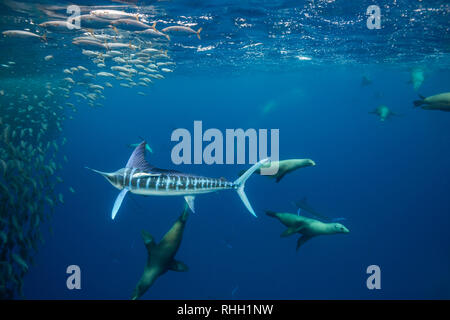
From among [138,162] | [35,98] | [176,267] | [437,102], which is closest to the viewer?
[176,267]

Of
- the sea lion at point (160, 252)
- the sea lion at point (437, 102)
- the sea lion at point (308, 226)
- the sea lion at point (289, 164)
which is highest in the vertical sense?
the sea lion at point (437, 102)

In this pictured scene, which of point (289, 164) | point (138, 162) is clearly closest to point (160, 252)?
point (138, 162)

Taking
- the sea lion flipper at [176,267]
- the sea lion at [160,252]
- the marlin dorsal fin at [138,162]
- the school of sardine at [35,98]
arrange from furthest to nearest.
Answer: the school of sardine at [35,98] < the marlin dorsal fin at [138,162] < the sea lion flipper at [176,267] < the sea lion at [160,252]

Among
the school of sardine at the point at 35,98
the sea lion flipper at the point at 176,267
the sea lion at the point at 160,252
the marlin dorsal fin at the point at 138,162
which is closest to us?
the sea lion at the point at 160,252

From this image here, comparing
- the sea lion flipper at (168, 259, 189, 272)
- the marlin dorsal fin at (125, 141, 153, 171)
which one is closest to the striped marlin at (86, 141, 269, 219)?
the marlin dorsal fin at (125, 141, 153, 171)

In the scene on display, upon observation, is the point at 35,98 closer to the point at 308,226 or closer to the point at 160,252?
the point at 160,252

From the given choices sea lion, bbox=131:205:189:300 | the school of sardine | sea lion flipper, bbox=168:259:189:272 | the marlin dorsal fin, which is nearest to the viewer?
sea lion, bbox=131:205:189:300

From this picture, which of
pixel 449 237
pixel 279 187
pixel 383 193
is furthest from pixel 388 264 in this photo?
pixel 383 193

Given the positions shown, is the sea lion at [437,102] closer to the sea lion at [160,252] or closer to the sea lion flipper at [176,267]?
the sea lion at [160,252]

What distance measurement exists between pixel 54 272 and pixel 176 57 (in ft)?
68.2

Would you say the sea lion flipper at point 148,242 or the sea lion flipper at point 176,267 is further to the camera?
the sea lion flipper at point 176,267

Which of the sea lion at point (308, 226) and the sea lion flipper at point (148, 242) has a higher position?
the sea lion at point (308, 226)

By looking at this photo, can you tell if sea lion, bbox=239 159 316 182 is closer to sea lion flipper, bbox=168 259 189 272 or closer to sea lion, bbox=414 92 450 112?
sea lion flipper, bbox=168 259 189 272

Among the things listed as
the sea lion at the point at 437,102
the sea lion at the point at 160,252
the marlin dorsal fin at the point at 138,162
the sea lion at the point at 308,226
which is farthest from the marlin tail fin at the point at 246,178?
the sea lion at the point at 437,102
